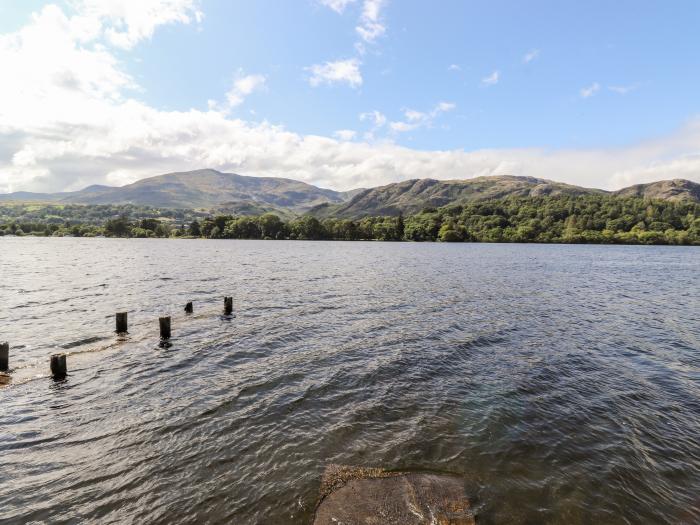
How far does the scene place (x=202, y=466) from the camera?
1099cm

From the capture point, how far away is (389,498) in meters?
9.60

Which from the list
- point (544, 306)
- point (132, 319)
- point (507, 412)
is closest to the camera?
point (507, 412)

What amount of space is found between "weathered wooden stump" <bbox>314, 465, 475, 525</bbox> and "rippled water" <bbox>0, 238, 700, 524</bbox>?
1.46 feet

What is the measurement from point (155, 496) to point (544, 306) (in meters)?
38.4

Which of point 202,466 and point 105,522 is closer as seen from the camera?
point 105,522

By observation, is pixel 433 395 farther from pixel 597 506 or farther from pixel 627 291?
pixel 627 291

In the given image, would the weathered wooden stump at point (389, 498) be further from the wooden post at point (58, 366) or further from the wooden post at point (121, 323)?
the wooden post at point (121, 323)

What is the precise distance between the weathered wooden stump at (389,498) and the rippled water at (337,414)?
446 millimetres

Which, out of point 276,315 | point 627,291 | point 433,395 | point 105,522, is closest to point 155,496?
point 105,522

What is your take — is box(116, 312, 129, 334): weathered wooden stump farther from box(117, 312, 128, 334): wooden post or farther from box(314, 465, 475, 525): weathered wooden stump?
box(314, 465, 475, 525): weathered wooden stump

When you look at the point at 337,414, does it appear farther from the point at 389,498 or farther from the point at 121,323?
the point at 121,323

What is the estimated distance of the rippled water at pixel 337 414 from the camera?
9.85 m

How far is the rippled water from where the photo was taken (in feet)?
32.3

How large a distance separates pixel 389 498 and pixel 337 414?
495 cm
